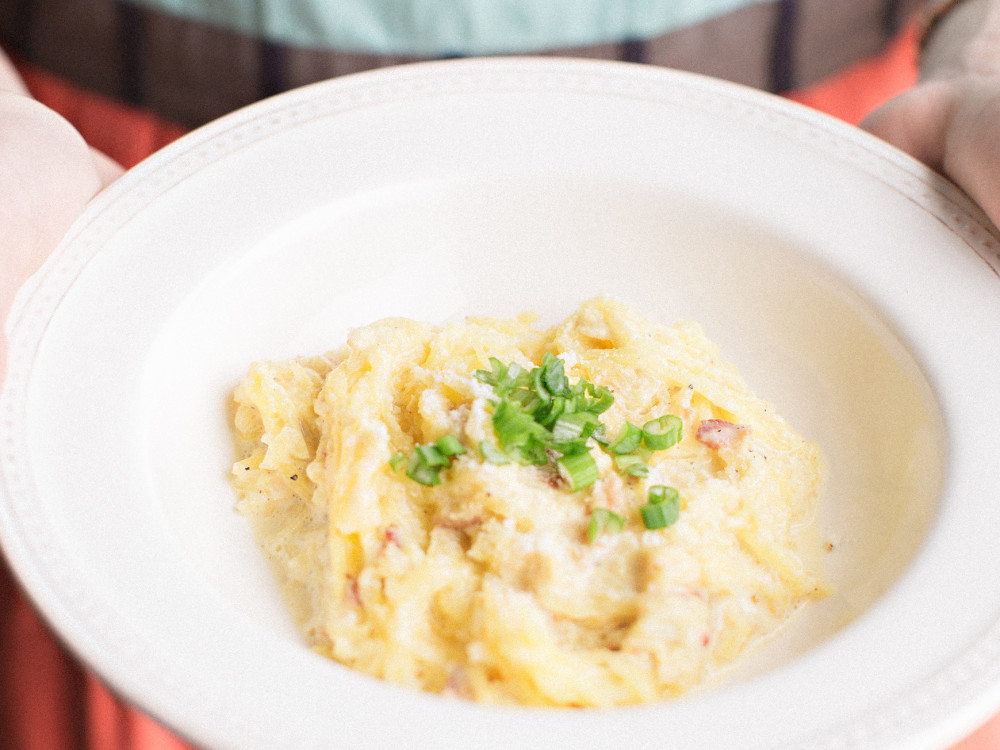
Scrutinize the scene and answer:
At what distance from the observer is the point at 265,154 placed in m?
2.79

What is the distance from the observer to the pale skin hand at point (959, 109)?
98.6 inches

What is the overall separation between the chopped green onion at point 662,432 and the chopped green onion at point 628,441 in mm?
19

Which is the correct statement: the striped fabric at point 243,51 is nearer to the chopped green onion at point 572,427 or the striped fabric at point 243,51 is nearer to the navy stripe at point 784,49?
the navy stripe at point 784,49

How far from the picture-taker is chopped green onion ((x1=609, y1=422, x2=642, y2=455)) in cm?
226

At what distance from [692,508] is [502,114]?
4.84 feet

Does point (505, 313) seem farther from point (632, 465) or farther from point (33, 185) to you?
point (33, 185)

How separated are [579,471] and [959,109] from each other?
5.63ft

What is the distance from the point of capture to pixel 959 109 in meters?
2.78

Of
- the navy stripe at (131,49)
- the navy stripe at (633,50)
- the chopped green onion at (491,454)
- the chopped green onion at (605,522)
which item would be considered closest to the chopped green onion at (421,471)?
the chopped green onion at (491,454)

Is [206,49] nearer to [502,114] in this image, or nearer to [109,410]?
[502,114]

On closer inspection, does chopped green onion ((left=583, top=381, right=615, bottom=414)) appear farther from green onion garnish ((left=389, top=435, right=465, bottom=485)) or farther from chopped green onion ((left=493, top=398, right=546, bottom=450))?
green onion garnish ((left=389, top=435, right=465, bottom=485))

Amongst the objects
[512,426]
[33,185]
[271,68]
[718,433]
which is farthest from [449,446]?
[271,68]

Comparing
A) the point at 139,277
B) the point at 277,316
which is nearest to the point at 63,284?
the point at 139,277

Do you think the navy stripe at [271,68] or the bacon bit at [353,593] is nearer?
the bacon bit at [353,593]
